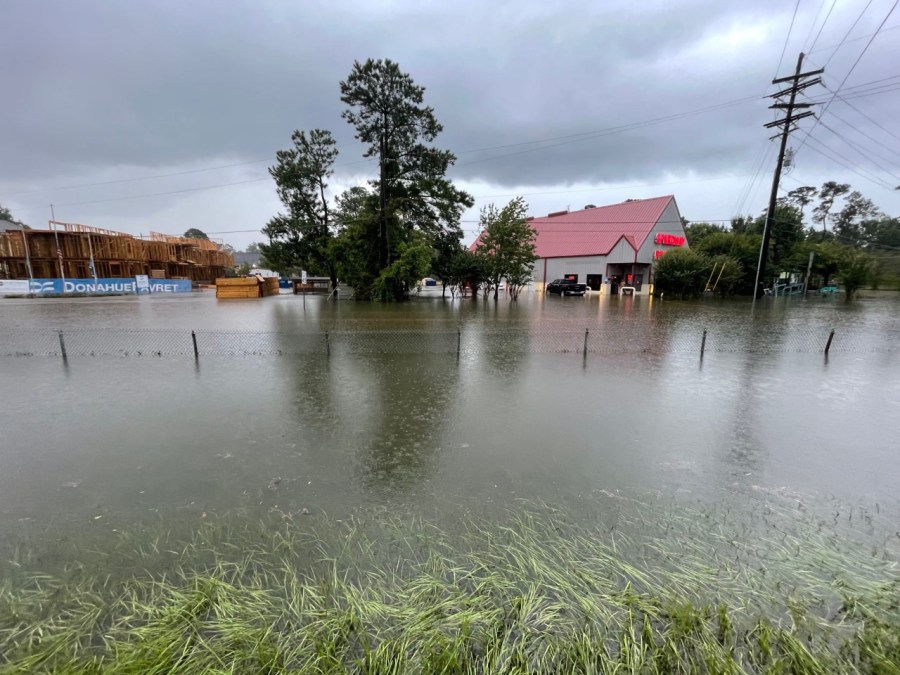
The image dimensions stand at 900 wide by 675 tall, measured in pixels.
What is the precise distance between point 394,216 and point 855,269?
34.5 metres

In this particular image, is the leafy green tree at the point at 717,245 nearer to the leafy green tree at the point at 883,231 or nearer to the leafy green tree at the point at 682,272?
the leafy green tree at the point at 682,272

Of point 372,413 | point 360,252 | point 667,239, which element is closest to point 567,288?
point 667,239

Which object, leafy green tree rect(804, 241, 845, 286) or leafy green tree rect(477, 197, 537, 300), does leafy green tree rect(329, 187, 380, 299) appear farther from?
leafy green tree rect(804, 241, 845, 286)

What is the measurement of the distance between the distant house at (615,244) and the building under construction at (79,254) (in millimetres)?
35183

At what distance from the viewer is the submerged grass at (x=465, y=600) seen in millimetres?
2207

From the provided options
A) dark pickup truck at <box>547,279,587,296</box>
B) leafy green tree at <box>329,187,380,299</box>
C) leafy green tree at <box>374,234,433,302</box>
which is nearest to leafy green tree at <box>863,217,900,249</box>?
dark pickup truck at <box>547,279,587,296</box>

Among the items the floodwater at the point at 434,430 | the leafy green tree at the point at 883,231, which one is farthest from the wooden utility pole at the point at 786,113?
the leafy green tree at the point at 883,231

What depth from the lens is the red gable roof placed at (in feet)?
130

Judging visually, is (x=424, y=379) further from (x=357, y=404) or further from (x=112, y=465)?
(x=112, y=465)

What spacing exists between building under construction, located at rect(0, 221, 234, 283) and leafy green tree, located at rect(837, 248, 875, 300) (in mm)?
60247

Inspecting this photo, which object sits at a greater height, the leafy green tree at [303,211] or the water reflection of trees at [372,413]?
the leafy green tree at [303,211]

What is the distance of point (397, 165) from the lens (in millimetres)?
28406

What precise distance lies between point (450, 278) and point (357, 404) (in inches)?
1020

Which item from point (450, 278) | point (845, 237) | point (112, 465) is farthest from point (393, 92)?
point (845, 237)
